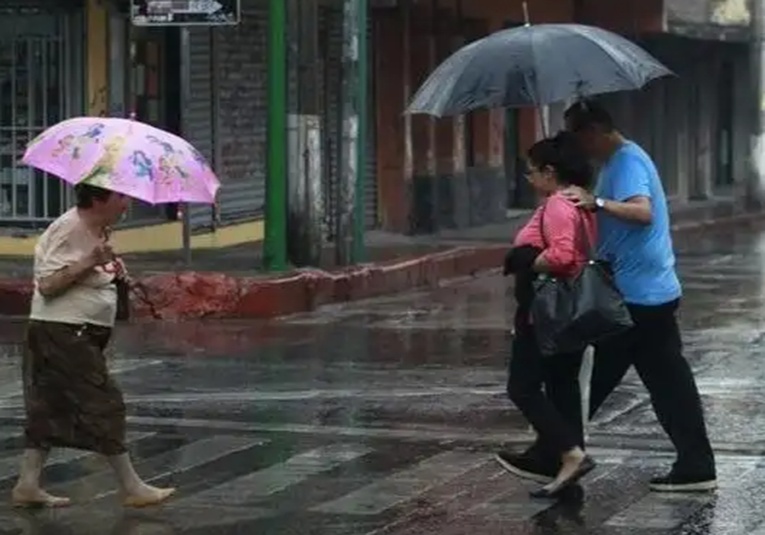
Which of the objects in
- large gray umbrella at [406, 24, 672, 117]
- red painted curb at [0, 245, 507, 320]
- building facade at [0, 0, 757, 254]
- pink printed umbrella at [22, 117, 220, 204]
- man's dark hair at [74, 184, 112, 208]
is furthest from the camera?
building facade at [0, 0, 757, 254]

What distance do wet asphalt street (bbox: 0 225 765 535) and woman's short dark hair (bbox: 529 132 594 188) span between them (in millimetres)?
1411

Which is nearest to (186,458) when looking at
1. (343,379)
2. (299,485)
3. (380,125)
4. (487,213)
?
(299,485)

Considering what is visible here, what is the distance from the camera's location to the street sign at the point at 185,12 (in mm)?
17156

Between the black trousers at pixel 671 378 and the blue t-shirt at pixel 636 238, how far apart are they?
90 millimetres

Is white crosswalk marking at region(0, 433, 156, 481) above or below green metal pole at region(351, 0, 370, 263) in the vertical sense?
below

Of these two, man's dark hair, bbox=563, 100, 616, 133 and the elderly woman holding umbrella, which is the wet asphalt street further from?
man's dark hair, bbox=563, 100, 616, 133

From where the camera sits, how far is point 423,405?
11.6 metres

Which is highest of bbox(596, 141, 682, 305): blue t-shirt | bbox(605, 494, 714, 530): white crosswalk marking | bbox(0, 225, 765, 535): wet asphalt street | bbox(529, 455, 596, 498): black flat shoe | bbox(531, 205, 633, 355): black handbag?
bbox(596, 141, 682, 305): blue t-shirt

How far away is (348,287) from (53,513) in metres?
9.67

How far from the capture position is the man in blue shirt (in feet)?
28.2

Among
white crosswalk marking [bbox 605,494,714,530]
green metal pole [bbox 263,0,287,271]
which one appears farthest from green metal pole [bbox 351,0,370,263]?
white crosswalk marking [bbox 605,494,714,530]

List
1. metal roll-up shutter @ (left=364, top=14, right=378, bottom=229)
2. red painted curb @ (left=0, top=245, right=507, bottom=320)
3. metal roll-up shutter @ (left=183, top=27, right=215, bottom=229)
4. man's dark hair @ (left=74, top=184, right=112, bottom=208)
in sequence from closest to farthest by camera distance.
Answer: man's dark hair @ (left=74, top=184, right=112, bottom=208), red painted curb @ (left=0, top=245, right=507, bottom=320), metal roll-up shutter @ (left=183, top=27, right=215, bottom=229), metal roll-up shutter @ (left=364, top=14, right=378, bottom=229)

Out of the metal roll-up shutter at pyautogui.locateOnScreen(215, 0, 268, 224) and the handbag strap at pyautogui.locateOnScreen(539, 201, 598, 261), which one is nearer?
the handbag strap at pyautogui.locateOnScreen(539, 201, 598, 261)

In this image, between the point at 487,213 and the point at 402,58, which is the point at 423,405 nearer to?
the point at 402,58
